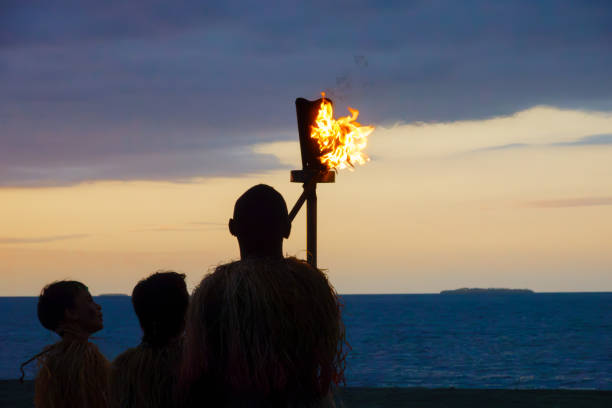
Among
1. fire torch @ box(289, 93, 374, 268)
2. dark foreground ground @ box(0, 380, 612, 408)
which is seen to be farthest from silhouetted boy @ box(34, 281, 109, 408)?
dark foreground ground @ box(0, 380, 612, 408)

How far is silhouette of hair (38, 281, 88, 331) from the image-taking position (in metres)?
4.35

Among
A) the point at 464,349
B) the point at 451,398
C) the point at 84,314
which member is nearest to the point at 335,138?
the point at 84,314

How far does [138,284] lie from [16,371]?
67546 mm

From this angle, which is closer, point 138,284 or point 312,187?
point 138,284

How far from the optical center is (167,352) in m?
3.64

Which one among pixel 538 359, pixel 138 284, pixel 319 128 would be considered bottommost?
pixel 538 359

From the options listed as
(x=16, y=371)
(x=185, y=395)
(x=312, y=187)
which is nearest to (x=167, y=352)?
(x=185, y=395)

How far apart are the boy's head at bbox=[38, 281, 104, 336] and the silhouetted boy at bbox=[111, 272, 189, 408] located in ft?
2.58

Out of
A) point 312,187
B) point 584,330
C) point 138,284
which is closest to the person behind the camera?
point 138,284

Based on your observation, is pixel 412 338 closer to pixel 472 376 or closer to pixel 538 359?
pixel 538 359

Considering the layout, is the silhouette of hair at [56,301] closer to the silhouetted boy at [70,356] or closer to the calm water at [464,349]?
the silhouetted boy at [70,356]

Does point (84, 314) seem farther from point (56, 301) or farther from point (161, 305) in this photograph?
point (161, 305)

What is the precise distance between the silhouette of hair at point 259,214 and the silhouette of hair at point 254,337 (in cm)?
16

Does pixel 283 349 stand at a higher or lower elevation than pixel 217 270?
lower
